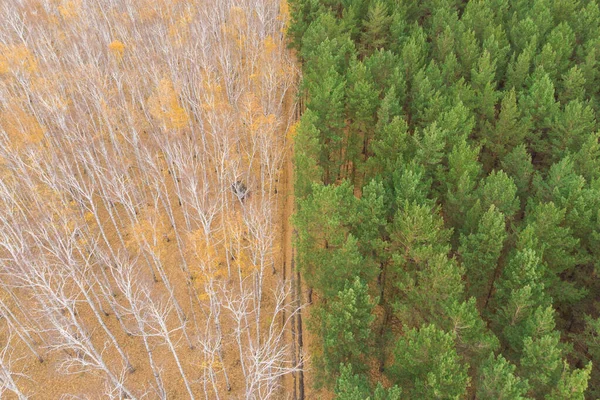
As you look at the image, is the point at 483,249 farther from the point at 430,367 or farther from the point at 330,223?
the point at 330,223

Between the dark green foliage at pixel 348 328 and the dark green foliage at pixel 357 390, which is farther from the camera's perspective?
the dark green foliage at pixel 348 328

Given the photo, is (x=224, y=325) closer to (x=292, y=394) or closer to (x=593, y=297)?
(x=292, y=394)

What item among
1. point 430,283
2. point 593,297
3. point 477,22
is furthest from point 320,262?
point 477,22

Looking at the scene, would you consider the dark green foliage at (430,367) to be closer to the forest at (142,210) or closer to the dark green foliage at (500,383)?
the dark green foliage at (500,383)

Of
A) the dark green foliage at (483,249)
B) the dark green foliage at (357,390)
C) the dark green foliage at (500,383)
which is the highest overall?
the dark green foliage at (483,249)

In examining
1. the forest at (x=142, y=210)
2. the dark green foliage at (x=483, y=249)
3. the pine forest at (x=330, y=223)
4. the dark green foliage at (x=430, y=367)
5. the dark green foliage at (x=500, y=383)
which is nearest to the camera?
the dark green foliage at (x=500, y=383)

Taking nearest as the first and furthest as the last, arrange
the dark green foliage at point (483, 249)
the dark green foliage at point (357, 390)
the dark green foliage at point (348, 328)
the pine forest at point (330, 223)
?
the dark green foliage at point (357, 390), the dark green foliage at point (348, 328), the pine forest at point (330, 223), the dark green foliage at point (483, 249)

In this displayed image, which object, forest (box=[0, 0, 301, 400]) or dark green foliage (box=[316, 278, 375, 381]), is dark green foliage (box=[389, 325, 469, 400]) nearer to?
dark green foliage (box=[316, 278, 375, 381])

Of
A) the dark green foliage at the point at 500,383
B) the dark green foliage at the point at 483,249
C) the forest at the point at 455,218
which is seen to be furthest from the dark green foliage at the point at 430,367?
the dark green foliage at the point at 483,249

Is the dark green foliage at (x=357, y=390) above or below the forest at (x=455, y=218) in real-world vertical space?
below
